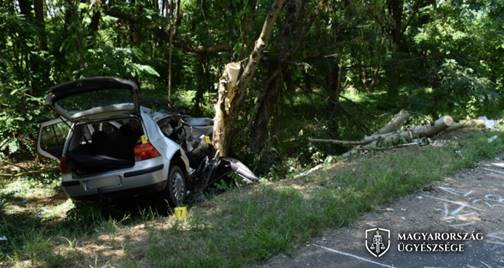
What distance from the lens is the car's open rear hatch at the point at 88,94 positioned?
651cm

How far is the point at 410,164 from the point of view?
6.68 metres

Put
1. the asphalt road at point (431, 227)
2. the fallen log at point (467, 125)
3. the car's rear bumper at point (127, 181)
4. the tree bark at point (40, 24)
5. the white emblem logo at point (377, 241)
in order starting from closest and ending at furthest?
the asphalt road at point (431, 227)
the white emblem logo at point (377, 241)
the car's rear bumper at point (127, 181)
the fallen log at point (467, 125)
the tree bark at point (40, 24)

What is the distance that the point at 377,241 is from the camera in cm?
426

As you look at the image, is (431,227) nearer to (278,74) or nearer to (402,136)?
(402,136)

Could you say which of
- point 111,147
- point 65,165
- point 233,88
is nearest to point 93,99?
point 111,147

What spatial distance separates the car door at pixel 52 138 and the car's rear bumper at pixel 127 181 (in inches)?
32.8

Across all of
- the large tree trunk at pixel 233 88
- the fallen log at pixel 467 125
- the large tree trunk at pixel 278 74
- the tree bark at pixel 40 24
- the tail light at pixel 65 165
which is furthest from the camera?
the tree bark at pixel 40 24

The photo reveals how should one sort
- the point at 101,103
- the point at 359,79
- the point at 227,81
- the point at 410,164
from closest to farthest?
the point at 410,164
the point at 101,103
the point at 227,81
the point at 359,79

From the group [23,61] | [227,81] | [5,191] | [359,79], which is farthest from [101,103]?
[359,79]

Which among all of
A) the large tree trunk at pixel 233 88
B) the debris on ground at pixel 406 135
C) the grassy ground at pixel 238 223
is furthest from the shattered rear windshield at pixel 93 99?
the debris on ground at pixel 406 135

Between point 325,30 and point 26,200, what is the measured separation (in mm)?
7245

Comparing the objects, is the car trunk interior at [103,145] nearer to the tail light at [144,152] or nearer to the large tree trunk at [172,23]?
the tail light at [144,152]

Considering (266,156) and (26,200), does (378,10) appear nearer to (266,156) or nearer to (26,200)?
(266,156)

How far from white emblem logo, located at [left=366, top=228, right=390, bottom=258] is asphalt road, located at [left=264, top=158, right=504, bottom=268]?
5cm
